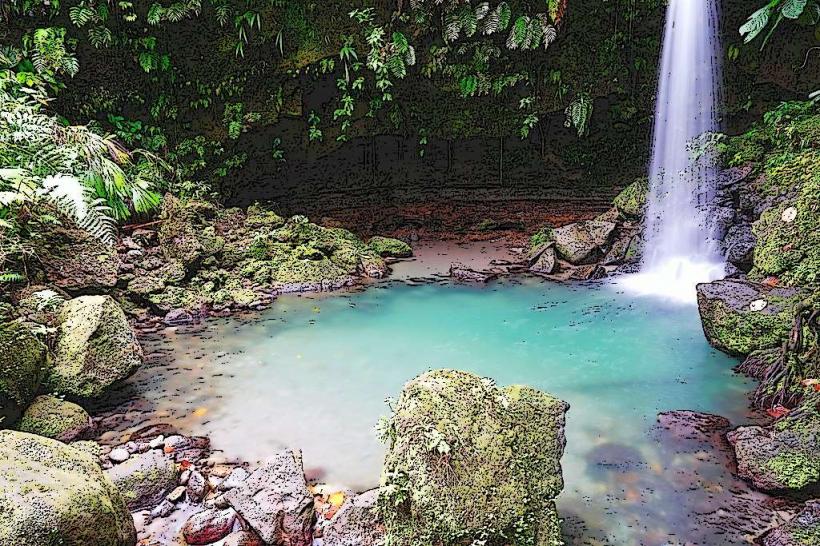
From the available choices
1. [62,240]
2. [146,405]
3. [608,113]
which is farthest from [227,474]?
[608,113]

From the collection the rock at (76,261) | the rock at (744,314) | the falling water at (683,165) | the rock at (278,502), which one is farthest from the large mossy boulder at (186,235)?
the rock at (744,314)

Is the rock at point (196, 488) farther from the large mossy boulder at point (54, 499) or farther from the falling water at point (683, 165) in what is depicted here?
the falling water at point (683, 165)

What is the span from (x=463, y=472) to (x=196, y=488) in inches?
80.1

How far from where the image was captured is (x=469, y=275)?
9.13m

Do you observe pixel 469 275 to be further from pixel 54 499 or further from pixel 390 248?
pixel 54 499

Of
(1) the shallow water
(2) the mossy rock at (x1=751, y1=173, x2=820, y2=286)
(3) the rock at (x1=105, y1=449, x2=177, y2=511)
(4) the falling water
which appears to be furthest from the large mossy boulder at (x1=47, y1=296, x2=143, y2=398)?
(2) the mossy rock at (x1=751, y1=173, x2=820, y2=286)

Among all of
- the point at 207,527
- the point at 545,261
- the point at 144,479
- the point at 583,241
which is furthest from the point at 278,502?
the point at 583,241

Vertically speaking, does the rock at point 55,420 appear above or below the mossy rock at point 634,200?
below

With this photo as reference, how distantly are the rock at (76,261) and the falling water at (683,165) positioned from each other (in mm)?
7342

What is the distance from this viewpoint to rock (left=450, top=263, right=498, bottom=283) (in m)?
9.01

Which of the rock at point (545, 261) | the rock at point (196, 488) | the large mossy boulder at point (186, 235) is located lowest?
the rock at point (196, 488)

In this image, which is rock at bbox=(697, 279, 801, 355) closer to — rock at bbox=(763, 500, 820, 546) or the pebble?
rock at bbox=(763, 500, 820, 546)

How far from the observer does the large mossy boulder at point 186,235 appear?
820 centimetres

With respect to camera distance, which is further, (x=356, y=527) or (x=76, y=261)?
(x=76, y=261)
